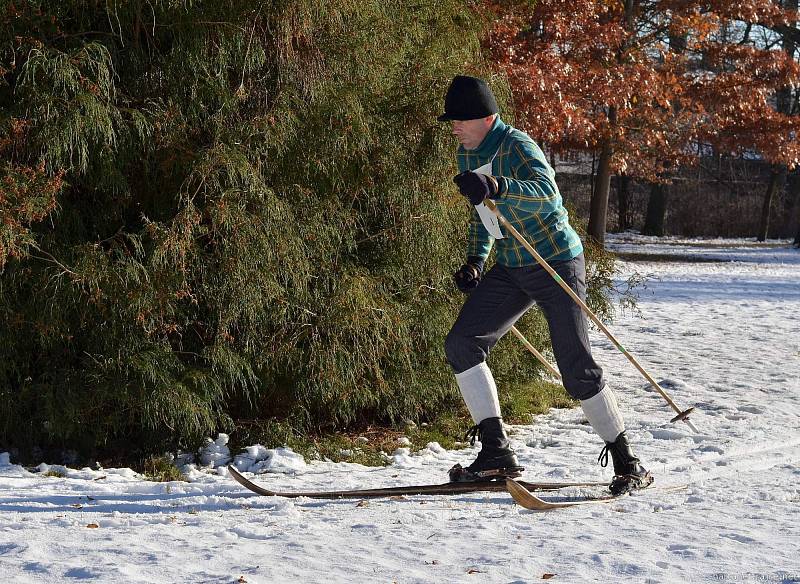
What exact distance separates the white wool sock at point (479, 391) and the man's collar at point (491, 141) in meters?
1.05

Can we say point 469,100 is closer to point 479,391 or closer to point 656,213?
point 479,391

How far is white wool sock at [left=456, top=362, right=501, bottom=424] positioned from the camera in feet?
16.0

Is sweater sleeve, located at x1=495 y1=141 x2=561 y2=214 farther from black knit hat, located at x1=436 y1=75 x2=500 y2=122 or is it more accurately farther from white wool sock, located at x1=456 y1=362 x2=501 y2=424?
white wool sock, located at x1=456 y1=362 x2=501 y2=424

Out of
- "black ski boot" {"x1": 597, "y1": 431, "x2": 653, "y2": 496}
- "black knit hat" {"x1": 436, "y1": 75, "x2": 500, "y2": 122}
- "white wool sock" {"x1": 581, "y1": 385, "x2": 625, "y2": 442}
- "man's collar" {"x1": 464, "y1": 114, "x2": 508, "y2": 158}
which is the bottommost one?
"black ski boot" {"x1": 597, "y1": 431, "x2": 653, "y2": 496}

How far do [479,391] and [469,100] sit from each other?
1445mm

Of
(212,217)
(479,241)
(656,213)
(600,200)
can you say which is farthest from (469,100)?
(656,213)

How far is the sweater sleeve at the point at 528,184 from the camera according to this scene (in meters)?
4.41

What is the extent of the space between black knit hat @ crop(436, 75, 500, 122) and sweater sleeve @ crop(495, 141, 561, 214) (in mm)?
254

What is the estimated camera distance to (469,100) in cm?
471

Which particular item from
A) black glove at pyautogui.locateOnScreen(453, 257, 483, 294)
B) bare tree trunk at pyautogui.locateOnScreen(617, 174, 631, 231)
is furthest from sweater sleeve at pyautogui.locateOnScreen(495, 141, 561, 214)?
bare tree trunk at pyautogui.locateOnScreen(617, 174, 631, 231)

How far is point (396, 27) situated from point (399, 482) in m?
2.97

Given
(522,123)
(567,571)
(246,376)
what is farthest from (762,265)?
(567,571)

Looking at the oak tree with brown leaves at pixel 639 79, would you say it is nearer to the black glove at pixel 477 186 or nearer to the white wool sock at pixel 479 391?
the white wool sock at pixel 479 391

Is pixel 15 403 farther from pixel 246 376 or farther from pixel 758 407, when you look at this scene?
pixel 758 407
